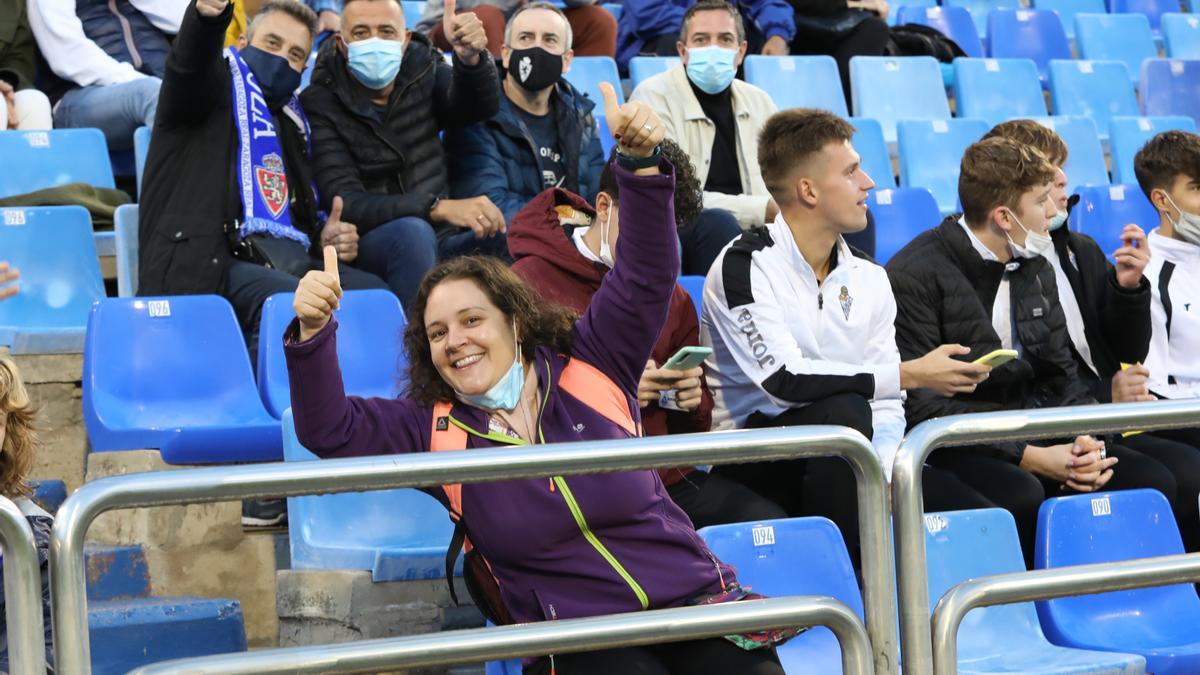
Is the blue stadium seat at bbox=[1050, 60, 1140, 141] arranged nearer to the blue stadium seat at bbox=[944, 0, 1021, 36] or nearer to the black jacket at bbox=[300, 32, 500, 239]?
the blue stadium seat at bbox=[944, 0, 1021, 36]

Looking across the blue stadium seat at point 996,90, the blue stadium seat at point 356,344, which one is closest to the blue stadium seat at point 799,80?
the blue stadium seat at point 996,90

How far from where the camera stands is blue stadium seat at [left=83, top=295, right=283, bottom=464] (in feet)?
12.6

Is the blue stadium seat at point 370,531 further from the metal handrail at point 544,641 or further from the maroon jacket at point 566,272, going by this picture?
Result: the metal handrail at point 544,641

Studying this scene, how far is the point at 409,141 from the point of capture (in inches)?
199

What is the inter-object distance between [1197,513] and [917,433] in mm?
2351

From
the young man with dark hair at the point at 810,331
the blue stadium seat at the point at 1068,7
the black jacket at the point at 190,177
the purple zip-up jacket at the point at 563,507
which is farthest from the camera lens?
the blue stadium seat at the point at 1068,7

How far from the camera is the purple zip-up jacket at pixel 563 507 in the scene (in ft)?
8.70

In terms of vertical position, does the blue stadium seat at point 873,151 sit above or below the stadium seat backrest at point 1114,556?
above

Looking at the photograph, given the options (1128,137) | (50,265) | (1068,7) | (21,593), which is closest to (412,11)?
(50,265)

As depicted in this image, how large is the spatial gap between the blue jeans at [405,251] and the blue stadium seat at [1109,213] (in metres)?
2.60

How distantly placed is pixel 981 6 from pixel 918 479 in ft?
25.1

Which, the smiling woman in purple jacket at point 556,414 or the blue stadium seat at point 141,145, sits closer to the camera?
the smiling woman in purple jacket at point 556,414

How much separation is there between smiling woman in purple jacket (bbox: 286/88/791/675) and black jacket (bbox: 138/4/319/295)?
1.72 metres

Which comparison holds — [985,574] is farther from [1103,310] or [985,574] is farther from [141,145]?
[141,145]
